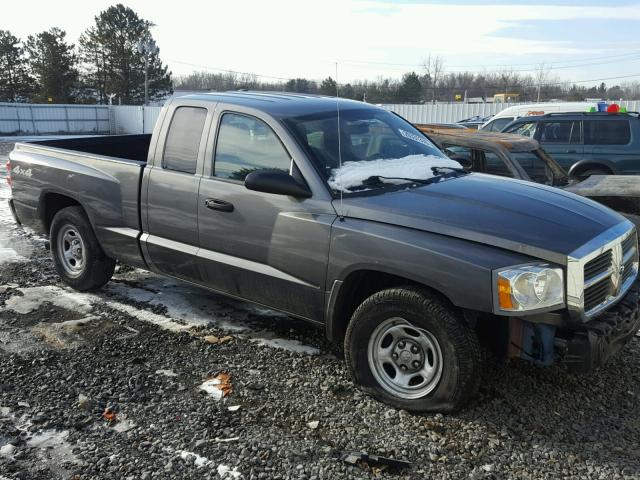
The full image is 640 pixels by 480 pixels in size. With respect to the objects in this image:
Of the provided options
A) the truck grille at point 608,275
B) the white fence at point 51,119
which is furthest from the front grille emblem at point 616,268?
the white fence at point 51,119

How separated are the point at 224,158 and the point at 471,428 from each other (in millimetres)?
2545

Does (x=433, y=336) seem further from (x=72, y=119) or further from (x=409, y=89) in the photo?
(x=409, y=89)

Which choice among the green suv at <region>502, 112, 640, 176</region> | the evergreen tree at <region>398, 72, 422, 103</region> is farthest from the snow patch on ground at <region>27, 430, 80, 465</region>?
the evergreen tree at <region>398, 72, 422, 103</region>

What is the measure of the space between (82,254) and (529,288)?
4.34 metres

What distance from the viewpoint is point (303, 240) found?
392 centimetres

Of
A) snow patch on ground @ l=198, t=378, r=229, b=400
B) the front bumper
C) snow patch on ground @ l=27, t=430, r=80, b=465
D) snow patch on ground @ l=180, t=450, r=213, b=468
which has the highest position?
the front bumper

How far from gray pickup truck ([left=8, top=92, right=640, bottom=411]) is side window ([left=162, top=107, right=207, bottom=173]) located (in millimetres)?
14

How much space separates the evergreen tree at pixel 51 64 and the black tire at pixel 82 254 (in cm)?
5352

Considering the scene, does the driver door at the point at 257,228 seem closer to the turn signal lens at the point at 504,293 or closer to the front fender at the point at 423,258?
the front fender at the point at 423,258

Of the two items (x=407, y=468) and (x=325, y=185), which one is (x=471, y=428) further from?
(x=325, y=185)

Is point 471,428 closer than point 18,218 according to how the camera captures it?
Yes

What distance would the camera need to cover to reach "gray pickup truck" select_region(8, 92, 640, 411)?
3.28 m

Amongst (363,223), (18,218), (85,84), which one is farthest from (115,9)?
(363,223)

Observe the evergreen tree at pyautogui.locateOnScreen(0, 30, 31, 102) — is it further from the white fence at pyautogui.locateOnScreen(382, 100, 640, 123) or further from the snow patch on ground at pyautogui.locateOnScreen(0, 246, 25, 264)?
the snow patch on ground at pyautogui.locateOnScreen(0, 246, 25, 264)
